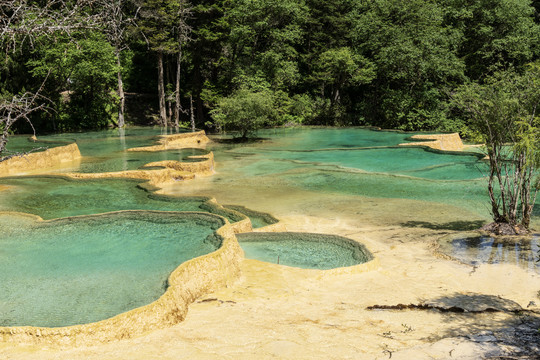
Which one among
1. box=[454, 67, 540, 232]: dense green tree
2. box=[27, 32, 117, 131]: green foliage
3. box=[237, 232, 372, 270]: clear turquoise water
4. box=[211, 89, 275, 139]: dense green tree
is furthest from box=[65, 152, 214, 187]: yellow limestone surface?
box=[27, 32, 117, 131]: green foliage

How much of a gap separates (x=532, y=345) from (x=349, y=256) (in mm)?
→ 4467

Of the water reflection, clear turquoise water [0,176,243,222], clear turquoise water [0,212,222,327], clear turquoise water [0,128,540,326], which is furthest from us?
clear turquoise water [0,176,243,222]

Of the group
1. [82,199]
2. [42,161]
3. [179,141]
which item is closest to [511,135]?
[82,199]

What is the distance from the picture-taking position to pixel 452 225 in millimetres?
10883

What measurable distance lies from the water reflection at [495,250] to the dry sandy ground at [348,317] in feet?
1.04

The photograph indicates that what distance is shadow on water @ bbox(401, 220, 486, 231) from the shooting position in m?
10.7

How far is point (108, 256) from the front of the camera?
7559 mm

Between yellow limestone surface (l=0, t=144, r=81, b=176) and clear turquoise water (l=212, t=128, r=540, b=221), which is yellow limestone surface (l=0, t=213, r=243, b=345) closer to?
clear turquoise water (l=212, t=128, r=540, b=221)

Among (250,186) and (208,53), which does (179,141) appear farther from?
(208,53)

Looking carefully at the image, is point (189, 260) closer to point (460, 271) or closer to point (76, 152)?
point (460, 271)

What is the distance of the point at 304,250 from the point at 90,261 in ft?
13.0

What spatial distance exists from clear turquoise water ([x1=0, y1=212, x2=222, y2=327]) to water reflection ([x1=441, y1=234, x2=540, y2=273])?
4474mm

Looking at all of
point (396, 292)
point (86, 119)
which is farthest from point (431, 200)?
point (86, 119)

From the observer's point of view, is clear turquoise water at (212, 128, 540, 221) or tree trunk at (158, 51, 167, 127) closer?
clear turquoise water at (212, 128, 540, 221)
